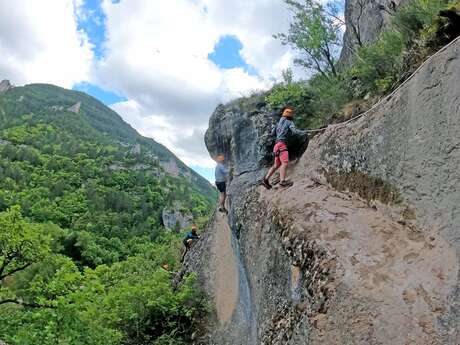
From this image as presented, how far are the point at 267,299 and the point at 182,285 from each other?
26.0 ft

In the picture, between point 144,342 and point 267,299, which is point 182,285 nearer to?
point 144,342

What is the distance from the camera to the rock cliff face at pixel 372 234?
21.8 feet

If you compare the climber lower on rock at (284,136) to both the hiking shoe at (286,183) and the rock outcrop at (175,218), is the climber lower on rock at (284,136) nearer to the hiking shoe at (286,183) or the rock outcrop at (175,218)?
the hiking shoe at (286,183)

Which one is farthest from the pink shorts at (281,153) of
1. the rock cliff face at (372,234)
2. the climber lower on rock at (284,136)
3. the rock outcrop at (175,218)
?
the rock outcrop at (175,218)

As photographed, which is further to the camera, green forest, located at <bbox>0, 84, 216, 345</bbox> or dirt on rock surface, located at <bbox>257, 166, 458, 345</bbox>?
green forest, located at <bbox>0, 84, 216, 345</bbox>

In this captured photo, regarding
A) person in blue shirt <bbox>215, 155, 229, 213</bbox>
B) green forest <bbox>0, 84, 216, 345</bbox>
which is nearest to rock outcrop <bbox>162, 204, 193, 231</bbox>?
green forest <bbox>0, 84, 216, 345</bbox>

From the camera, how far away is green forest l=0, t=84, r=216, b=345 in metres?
13.5

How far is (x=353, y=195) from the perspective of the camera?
9781mm

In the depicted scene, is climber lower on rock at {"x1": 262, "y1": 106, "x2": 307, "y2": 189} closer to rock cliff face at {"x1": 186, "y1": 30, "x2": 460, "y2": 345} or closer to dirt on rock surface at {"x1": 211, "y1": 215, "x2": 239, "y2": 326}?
rock cliff face at {"x1": 186, "y1": 30, "x2": 460, "y2": 345}

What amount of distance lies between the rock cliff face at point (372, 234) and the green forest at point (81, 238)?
5.13 m

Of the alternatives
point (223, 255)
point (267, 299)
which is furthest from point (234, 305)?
point (267, 299)

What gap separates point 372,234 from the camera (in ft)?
26.7

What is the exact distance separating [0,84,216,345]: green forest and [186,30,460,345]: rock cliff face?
16.8 feet

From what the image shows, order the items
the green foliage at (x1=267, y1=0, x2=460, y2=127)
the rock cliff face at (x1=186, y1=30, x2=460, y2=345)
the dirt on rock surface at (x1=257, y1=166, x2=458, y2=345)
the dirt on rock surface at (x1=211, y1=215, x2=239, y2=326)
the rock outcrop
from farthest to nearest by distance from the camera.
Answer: the rock outcrop
the dirt on rock surface at (x1=211, y1=215, x2=239, y2=326)
the green foliage at (x1=267, y1=0, x2=460, y2=127)
the rock cliff face at (x1=186, y1=30, x2=460, y2=345)
the dirt on rock surface at (x1=257, y1=166, x2=458, y2=345)
